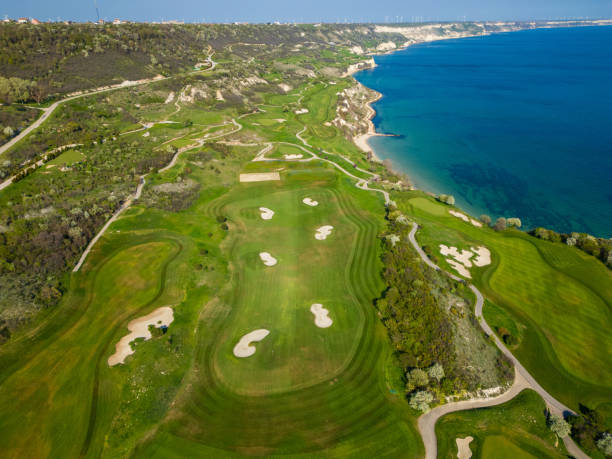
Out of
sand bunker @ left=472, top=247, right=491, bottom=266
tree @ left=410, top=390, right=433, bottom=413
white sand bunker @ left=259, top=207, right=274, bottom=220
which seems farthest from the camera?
white sand bunker @ left=259, top=207, right=274, bottom=220

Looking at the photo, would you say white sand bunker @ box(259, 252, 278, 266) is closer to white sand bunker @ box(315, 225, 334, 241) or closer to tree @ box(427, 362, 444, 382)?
white sand bunker @ box(315, 225, 334, 241)

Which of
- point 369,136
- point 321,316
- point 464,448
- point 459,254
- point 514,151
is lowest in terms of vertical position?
point 464,448

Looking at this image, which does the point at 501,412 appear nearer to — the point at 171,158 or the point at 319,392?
the point at 319,392

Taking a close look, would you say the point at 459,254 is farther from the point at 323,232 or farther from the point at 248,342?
the point at 248,342

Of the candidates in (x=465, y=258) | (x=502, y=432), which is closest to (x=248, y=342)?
(x=502, y=432)

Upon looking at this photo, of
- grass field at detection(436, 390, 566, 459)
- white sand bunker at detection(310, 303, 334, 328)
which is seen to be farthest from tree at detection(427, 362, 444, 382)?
white sand bunker at detection(310, 303, 334, 328)

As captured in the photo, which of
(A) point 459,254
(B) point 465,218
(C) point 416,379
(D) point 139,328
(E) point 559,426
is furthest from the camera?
(B) point 465,218
